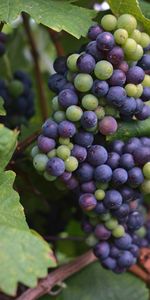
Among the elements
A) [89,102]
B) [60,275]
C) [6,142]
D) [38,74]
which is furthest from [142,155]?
[38,74]

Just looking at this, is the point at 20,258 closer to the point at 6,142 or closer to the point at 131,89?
the point at 6,142

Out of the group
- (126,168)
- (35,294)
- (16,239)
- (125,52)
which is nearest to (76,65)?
(125,52)

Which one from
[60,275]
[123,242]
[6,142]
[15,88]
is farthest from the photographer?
[15,88]

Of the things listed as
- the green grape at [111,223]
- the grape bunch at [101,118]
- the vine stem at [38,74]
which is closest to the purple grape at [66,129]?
the grape bunch at [101,118]

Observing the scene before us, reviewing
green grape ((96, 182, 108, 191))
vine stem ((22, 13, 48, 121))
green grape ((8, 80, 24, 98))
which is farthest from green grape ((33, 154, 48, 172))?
vine stem ((22, 13, 48, 121))

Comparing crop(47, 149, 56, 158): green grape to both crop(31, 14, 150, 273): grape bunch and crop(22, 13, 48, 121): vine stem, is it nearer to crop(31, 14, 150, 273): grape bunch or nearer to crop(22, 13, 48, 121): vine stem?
crop(31, 14, 150, 273): grape bunch

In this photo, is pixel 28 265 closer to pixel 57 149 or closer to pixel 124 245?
pixel 57 149
